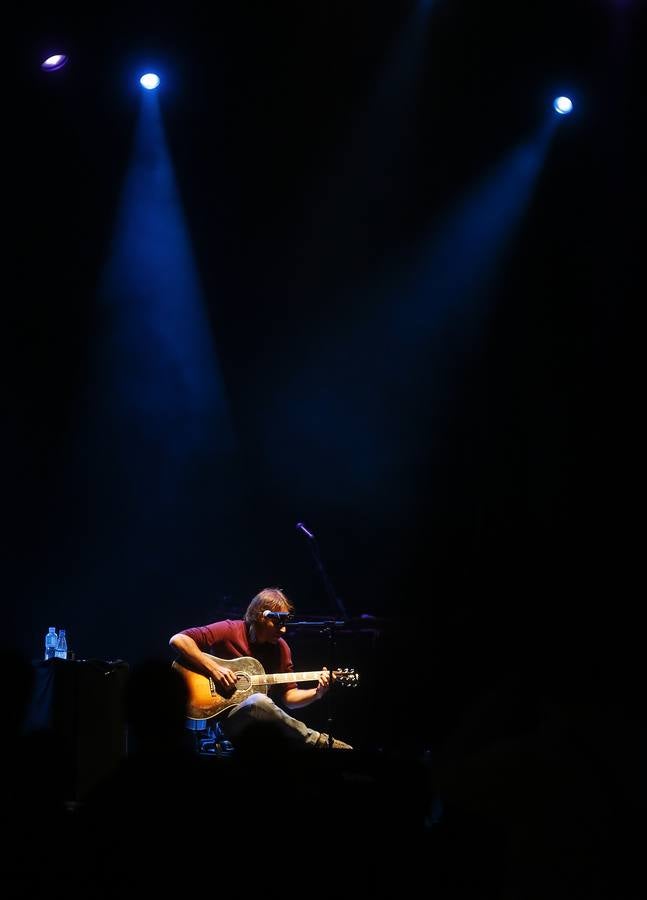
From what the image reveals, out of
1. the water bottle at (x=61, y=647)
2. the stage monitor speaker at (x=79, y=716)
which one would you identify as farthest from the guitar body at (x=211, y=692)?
the water bottle at (x=61, y=647)

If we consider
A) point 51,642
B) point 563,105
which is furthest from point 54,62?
point 51,642

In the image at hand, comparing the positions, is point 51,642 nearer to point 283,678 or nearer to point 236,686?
point 236,686

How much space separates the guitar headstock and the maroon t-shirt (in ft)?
1.10

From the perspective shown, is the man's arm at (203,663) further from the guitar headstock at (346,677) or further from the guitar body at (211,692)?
the guitar headstock at (346,677)

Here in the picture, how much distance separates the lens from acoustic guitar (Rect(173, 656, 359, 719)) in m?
5.57

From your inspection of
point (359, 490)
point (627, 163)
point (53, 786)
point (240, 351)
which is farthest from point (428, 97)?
point (53, 786)

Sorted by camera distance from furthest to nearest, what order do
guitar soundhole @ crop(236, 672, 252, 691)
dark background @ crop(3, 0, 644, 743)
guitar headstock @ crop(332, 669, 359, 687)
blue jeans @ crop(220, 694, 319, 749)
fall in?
dark background @ crop(3, 0, 644, 743)
guitar headstock @ crop(332, 669, 359, 687)
guitar soundhole @ crop(236, 672, 252, 691)
blue jeans @ crop(220, 694, 319, 749)

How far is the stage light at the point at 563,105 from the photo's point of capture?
274 inches

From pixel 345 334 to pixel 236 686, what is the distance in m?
3.63

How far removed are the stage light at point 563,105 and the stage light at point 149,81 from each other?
3277 mm

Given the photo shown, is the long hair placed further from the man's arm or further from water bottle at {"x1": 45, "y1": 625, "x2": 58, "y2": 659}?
water bottle at {"x1": 45, "y1": 625, "x2": 58, "y2": 659}

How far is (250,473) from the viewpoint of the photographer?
790 cm

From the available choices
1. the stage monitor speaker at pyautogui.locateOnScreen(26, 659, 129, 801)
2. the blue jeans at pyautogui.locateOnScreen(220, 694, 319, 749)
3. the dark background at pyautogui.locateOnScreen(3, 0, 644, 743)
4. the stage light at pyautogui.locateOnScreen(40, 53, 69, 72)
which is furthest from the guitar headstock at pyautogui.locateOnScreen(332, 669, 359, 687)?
the stage light at pyautogui.locateOnScreen(40, 53, 69, 72)

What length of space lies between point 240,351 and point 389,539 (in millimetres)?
2248
